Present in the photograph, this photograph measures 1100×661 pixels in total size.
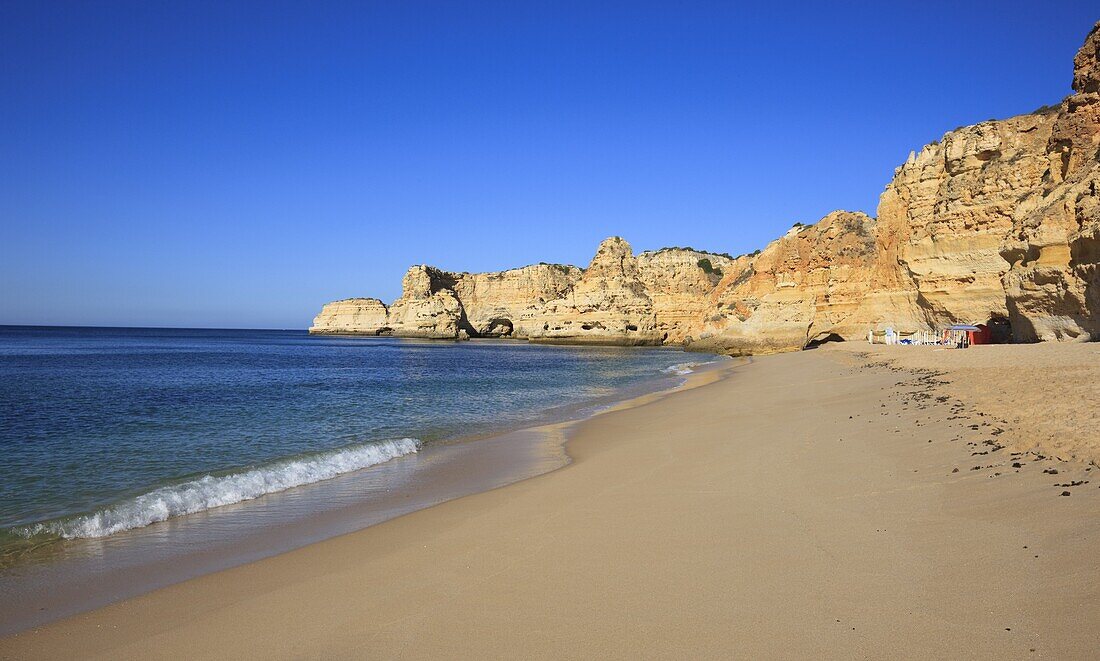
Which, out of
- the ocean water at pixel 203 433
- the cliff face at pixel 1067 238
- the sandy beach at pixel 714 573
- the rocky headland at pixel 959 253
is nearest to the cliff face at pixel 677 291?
the rocky headland at pixel 959 253

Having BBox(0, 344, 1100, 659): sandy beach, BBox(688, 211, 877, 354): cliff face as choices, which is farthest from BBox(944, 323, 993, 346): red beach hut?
BBox(0, 344, 1100, 659): sandy beach

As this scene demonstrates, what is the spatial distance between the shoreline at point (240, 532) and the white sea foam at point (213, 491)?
6.4 inches

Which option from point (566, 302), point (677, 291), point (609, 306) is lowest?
point (609, 306)

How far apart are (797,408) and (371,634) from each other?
11773mm

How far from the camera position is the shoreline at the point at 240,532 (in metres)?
5.29

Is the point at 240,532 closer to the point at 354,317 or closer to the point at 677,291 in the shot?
the point at 677,291

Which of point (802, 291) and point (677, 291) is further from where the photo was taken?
point (677, 291)

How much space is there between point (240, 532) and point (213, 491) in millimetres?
1948

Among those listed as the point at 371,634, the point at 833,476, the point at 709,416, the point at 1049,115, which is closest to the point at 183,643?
the point at 371,634

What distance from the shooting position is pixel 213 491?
8.62 metres

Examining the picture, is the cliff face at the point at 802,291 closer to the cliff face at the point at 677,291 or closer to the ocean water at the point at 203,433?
the ocean water at the point at 203,433

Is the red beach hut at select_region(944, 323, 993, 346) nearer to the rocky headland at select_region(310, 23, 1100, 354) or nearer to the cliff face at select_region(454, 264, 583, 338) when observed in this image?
the rocky headland at select_region(310, 23, 1100, 354)

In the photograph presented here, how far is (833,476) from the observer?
696 cm

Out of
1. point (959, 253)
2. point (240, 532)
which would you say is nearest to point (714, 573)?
point (240, 532)
